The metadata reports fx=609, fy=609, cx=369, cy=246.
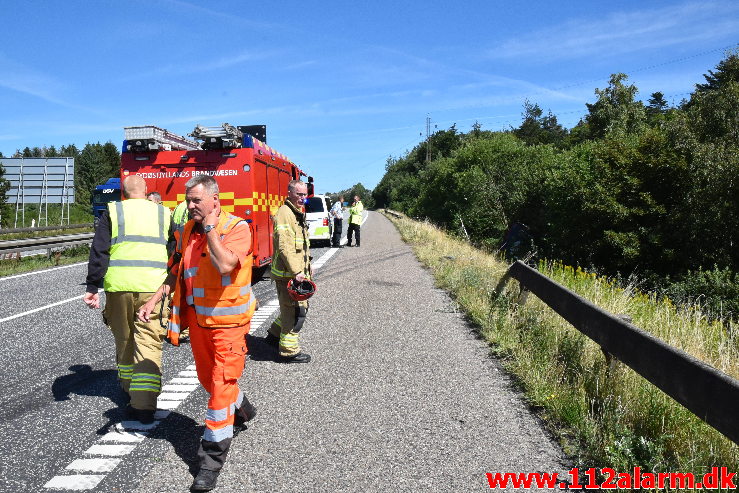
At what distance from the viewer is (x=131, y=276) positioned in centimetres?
492

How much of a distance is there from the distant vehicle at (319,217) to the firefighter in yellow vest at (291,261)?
15600mm

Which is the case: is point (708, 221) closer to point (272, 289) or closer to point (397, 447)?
point (272, 289)

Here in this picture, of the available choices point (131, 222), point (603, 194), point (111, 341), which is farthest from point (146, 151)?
point (603, 194)

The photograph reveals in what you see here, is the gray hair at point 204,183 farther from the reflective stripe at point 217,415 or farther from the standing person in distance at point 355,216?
the standing person in distance at point 355,216

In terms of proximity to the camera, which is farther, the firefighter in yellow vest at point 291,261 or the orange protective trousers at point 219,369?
the firefighter in yellow vest at point 291,261

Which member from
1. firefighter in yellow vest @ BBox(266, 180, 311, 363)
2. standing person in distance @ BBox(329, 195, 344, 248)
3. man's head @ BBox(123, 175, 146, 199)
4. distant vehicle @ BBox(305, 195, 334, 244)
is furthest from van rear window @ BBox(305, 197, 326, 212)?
man's head @ BBox(123, 175, 146, 199)

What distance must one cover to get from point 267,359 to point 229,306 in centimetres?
290

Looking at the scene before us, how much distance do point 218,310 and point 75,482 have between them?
1.31 m

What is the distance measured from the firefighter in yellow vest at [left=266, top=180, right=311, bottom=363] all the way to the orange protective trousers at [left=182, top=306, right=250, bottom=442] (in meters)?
2.39

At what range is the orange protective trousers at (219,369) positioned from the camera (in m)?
3.80

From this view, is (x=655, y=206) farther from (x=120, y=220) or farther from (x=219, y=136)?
(x=120, y=220)

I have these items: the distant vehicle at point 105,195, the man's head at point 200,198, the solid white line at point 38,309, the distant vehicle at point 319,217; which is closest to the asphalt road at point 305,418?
the solid white line at point 38,309

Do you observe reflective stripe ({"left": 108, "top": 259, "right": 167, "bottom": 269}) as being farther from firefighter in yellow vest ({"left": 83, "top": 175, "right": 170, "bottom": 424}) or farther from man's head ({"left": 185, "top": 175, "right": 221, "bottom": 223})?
man's head ({"left": 185, "top": 175, "right": 221, "bottom": 223})

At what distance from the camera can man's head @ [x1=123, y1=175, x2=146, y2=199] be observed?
16.4 ft
